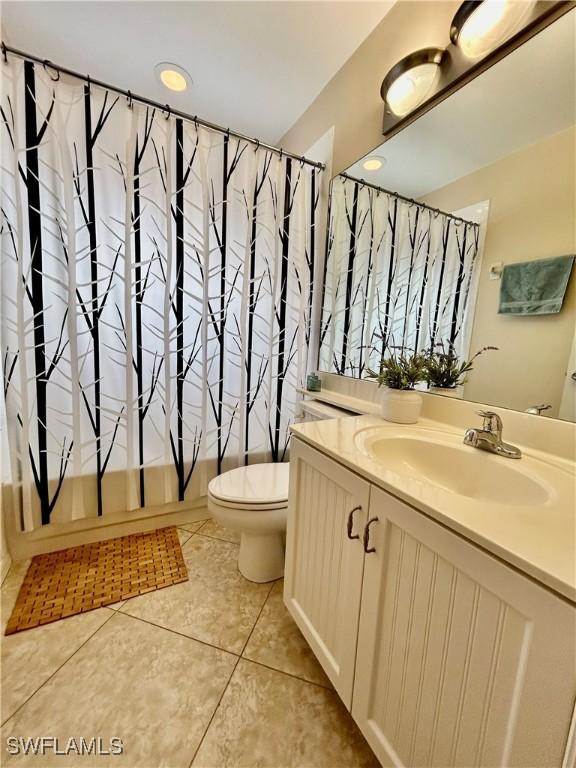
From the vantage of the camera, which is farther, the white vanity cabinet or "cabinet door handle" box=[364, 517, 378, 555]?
"cabinet door handle" box=[364, 517, 378, 555]

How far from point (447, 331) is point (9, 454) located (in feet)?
6.21

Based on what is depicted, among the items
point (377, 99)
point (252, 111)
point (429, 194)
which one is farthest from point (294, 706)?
point (252, 111)

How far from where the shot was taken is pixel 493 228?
94 cm

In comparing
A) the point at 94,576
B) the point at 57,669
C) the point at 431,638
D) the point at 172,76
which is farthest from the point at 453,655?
the point at 172,76

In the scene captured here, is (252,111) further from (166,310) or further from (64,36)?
(166,310)

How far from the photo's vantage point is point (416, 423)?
108cm

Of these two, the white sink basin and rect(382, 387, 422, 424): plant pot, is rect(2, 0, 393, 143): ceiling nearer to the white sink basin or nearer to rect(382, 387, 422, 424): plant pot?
rect(382, 387, 422, 424): plant pot

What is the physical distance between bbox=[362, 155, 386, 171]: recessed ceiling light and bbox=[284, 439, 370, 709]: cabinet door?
131 cm

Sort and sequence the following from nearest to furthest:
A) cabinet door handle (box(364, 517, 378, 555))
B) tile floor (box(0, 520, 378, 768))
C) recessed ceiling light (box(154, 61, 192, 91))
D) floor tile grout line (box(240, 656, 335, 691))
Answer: cabinet door handle (box(364, 517, 378, 555)), tile floor (box(0, 520, 378, 768)), floor tile grout line (box(240, 656, 335, 691)), recessed ceiling light (box(154, 61, 192, 91))

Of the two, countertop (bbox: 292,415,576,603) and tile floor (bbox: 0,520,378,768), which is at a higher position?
countertop (bbox: 292,415,576,603)

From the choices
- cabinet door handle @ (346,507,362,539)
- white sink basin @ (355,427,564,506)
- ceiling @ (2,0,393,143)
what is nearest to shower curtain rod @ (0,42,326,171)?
ceiling @ (2,0,393,143)

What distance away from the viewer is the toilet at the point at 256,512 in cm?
119

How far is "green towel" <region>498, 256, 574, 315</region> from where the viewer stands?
80cm

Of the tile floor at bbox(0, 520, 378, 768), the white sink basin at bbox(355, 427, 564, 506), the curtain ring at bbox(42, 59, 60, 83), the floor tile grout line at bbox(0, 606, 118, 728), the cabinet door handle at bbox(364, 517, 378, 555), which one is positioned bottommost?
the floor tile grout line at bbox(0, 606, 118, 728)
